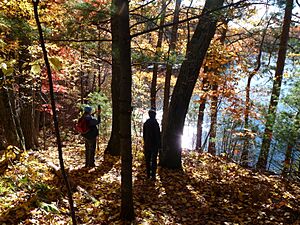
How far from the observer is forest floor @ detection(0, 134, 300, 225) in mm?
4379

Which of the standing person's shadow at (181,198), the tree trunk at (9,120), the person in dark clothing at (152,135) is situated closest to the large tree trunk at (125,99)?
the standing person's shadow at (181,198)

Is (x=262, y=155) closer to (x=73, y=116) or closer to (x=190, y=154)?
(x=190, y=154)

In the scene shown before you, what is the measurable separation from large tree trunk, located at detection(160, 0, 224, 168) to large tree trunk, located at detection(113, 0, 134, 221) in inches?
136

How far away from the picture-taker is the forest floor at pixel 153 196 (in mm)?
4379

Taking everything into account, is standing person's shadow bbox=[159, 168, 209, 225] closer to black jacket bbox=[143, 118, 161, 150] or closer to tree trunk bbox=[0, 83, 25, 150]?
black jacket bbox=[143, 118, 161, 150]

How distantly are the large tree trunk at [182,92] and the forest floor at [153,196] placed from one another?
1.72 ft

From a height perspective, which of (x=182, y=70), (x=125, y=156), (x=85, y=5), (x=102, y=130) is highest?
(x=85, y=5)

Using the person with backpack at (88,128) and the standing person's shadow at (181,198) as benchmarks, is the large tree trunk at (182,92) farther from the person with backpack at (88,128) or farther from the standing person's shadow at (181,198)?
the person with backpack at (88,128)

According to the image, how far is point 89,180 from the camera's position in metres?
6.36

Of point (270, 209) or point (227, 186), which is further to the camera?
point (227, 186)

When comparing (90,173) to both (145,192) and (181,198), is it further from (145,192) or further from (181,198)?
(181,198)

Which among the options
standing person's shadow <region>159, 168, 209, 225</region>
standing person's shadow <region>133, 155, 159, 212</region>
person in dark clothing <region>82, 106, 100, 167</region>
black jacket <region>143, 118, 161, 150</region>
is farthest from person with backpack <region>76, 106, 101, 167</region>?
standing person's shadow <region>159, 168, 209, 225</region>

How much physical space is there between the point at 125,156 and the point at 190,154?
251 inches

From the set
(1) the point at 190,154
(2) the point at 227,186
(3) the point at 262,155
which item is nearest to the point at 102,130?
(1) the point at 190,154
